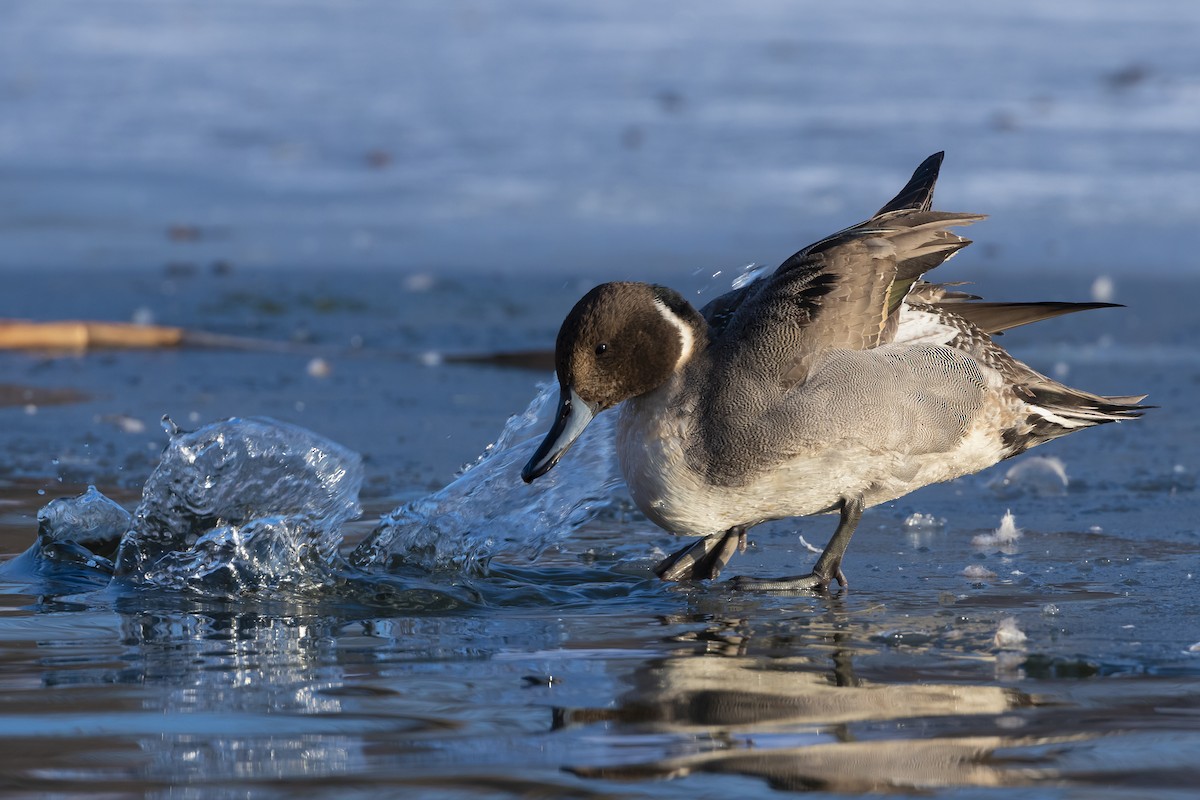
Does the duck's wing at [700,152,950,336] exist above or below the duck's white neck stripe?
above

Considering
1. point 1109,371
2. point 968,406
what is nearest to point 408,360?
point 1109,371

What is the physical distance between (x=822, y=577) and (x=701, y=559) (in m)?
0.36

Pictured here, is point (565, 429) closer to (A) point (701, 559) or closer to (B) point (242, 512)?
(A) point (701, 559)

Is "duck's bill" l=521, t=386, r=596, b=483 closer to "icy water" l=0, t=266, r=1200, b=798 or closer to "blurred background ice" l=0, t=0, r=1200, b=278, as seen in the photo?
"icy water" l=0, t=266, r=1200, b=798

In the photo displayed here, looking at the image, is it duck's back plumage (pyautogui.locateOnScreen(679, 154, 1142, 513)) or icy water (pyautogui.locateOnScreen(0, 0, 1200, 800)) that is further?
duck's back plumage (pyautogui.locateOnScreen(679, 154, 1142, 513))

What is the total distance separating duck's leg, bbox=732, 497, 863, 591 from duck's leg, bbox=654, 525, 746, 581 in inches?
4.6

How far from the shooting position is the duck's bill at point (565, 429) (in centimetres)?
423

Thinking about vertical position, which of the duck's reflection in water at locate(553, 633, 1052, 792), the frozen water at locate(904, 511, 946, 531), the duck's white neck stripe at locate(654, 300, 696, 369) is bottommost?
the duck's reflection in water at locate(553, 633, 1052, 792)

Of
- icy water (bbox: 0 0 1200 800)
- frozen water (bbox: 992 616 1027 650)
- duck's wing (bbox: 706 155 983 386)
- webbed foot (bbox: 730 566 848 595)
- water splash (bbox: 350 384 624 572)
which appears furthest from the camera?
water splash (bbox: 350 384 624 572)

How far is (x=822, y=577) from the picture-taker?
410 cm

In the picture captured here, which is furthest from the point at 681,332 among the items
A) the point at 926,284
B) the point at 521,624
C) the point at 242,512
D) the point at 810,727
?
the point at 810,727

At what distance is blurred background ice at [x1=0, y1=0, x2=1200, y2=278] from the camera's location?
395 inches

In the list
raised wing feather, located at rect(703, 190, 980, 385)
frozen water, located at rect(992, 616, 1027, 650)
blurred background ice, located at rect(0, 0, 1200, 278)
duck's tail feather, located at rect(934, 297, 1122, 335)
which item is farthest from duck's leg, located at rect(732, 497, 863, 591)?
blurred background ice, located at rect(0, 0, 1200, 278)

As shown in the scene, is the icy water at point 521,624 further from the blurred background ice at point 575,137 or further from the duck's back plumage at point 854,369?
the blurred background ice at point 575,137
